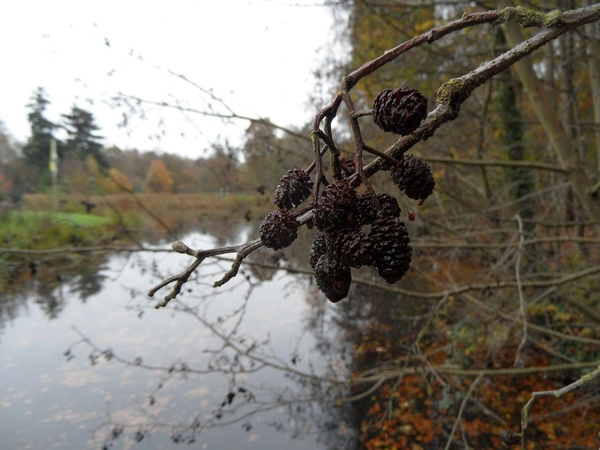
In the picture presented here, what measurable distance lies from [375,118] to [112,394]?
7385 millimetres

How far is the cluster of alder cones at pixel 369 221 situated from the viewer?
A: 27.1 inches

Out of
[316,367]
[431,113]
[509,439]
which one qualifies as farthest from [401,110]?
[316,367]

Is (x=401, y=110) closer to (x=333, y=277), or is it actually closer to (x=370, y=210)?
(x=370, y=210)

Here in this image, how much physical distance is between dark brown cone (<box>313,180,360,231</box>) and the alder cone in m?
0.14

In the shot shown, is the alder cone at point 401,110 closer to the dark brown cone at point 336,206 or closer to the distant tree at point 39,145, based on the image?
the dark brown cone at point 336,206

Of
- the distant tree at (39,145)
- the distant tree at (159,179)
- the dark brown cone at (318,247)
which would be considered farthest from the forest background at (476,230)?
the distant tree at (39,145)

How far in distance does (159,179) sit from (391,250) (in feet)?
59.9

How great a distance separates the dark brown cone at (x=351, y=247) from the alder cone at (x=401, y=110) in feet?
0.66

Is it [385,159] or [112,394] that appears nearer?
[385,159]

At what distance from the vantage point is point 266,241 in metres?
0.73

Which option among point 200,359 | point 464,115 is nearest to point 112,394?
point 200,359

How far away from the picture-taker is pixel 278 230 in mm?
746

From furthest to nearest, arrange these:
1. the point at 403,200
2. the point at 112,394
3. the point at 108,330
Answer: the point at 108,330
the point at 112,394
the point at 403,200

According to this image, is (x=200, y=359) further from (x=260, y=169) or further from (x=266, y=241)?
(x=266, y=241)
